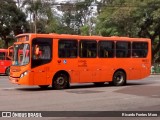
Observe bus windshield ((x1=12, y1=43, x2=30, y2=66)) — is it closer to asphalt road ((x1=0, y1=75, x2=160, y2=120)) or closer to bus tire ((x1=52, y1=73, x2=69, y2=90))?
bus tire ((x1=52, y1=73, x2=69, y2=90))

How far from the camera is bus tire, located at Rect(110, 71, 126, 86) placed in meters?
23.3

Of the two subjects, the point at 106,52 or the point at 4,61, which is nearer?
the point at 106,52

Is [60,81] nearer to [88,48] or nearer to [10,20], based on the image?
[88,48]

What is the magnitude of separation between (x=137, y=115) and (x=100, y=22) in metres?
41.7

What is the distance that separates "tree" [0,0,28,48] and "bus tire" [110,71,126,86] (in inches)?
1140

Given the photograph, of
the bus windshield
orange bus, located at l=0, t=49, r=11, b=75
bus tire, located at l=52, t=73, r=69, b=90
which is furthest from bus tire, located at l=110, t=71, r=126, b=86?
orange bus, located at l=0, t=49, r=11, b=75

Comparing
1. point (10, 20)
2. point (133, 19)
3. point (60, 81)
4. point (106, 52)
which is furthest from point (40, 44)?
point (10, 20)

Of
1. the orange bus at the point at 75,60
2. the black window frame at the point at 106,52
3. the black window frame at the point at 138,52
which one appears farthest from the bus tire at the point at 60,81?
the black window frame at the point at 138,52

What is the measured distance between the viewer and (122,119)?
36.5 feet

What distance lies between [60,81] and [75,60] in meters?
1.41

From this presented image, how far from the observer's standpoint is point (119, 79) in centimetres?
2358

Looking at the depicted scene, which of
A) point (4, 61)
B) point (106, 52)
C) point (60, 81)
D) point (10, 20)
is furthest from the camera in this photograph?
point (10, 20)

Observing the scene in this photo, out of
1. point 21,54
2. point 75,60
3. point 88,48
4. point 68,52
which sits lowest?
point 75,60

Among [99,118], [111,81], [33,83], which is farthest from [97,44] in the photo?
[99,118]
